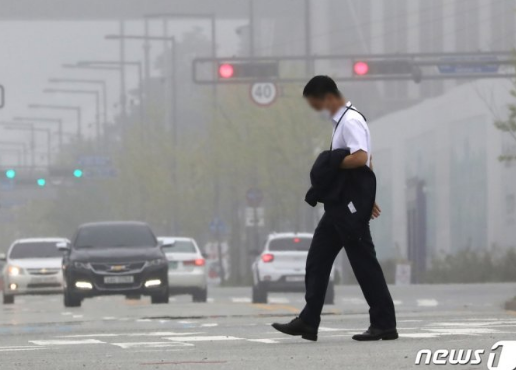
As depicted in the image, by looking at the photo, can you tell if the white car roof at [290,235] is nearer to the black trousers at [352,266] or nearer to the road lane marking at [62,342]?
the road lane marking at [62,342]

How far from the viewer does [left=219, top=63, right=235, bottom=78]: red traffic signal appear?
4641 cm

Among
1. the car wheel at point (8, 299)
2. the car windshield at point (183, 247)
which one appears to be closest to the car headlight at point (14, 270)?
the car wheel at point (8, 299)

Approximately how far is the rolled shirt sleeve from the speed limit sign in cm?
3797

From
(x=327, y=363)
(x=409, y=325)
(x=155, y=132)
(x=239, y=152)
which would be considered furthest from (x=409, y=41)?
(x=327, y=363)

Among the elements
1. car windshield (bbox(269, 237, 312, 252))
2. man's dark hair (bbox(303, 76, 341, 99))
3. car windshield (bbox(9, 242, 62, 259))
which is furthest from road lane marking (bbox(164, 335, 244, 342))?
car windshield (bbox(9, 242, 62, 259))

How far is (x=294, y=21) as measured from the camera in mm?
117312

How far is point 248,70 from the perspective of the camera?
153 feet

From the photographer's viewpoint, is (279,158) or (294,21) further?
(294,21)

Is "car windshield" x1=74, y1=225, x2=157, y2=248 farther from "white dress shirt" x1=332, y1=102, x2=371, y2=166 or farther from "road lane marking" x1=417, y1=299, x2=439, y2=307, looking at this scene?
"white dress shirt" x1=332, y1=102, x2=371, y2=166

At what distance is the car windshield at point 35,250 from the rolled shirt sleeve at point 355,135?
91.5ft

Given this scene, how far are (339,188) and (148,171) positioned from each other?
7399 cm

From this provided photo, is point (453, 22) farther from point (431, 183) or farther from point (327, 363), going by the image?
point (327, 363)

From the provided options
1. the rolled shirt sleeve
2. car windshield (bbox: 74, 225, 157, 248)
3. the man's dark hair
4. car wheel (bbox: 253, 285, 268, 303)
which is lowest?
car wheel (bbox: 253, 285, 268, 303)

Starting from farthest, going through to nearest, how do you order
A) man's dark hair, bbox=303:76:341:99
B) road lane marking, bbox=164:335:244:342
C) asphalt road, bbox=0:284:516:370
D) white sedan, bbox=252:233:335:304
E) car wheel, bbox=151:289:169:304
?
white sedan, bbox=252:233:335:304 < car wheel, bbox=151:289:169:304 < road lane marking, bbox=164:335:244:342 < man's dark hair, bbox=303:76:341:99 < asphalt road, bbox=0:284:516:370
